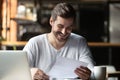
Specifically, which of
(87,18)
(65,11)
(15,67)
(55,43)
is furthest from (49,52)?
(87,18)

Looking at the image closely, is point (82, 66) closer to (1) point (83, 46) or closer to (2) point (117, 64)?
(1) point (83, 46)

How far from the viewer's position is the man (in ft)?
6.44

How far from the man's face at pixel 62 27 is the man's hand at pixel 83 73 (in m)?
0.33

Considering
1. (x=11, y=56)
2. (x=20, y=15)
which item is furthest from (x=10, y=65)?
(x=20, y=15)

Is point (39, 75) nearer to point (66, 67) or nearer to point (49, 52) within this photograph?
point (66, 67)

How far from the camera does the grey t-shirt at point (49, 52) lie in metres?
2.01

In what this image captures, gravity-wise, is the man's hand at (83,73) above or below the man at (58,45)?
below

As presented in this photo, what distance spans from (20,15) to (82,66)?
135 inches

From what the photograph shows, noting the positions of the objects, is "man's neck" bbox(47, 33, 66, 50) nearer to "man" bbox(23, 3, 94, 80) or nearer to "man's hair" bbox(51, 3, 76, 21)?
"man" bbox(23, 3, 94, 80)

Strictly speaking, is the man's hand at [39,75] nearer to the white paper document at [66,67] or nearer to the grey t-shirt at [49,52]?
the white paper document at [66,67]

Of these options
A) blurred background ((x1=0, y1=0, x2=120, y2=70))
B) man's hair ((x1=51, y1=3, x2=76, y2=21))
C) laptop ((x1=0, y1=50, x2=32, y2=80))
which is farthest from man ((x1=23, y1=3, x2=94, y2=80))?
blurred background ((x1=0, y1=0, x2=120, y2=70))

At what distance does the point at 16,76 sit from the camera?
5.08 feet

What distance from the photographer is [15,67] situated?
155cm

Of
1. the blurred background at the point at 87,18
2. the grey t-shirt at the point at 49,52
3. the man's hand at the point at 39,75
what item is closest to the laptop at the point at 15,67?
the man's hand at the point at 39,75
